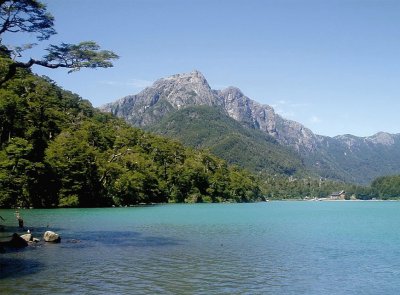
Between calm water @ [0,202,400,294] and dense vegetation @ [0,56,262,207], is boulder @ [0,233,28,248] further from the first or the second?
dense vegetation @ [0,56,262,207]

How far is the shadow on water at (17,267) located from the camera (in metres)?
20.3

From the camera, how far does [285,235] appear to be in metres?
42.1

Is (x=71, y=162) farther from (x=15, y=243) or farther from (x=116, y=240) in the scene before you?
(x=15, y=243)

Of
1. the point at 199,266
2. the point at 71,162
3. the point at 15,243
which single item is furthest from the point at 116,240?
the point at 71,162

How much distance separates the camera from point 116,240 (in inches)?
1353

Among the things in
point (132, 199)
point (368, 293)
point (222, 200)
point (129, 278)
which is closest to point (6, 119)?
point (132, 199)

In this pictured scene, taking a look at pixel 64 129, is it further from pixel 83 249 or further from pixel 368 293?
pixel 368 293

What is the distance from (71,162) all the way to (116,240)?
190 ft

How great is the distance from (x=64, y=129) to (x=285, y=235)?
70.0 meters

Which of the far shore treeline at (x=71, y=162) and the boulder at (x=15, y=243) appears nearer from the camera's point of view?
the boulder at (x=15, y=243)

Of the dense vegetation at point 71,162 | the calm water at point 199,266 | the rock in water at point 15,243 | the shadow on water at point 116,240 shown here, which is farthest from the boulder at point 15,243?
the dense vegetation at point 71,162

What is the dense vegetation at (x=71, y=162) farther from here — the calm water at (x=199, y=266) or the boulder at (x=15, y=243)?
the calm water at (x=199, y=266)

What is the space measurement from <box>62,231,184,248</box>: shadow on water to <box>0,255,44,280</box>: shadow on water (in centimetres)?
634

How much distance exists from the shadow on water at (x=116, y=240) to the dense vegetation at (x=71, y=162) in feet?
60.0
